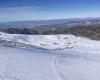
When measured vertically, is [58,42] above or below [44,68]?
below

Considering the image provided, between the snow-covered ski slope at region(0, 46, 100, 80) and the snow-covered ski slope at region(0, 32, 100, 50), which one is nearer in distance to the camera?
the snow-covered ski slope at region(0, 46, 100, 80)

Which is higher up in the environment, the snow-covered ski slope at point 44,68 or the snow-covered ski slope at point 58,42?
the snow-covered ski slope at point 44,68

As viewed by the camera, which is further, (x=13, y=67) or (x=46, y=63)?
(x=46, y=63)

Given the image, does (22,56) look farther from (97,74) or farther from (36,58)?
(97,74)

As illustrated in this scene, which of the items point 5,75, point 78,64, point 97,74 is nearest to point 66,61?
point 78,64

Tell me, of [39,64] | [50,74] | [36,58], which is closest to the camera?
[50,74]

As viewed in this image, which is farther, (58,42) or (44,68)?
(58,42)

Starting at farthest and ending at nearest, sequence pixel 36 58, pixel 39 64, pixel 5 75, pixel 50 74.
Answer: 1. pixel 36 58
2. pixel 39 64
3. pixel 50 74
4. pixel 5 75

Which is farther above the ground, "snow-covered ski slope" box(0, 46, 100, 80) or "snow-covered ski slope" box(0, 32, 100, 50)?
"snow-covered ski slope" box(0, 46, 100, 80)

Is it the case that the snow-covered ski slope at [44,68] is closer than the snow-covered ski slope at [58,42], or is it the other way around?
the snow-covered ski slope at [44,68]

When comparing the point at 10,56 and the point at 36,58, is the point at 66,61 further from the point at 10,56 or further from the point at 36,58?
the point at 10,56
